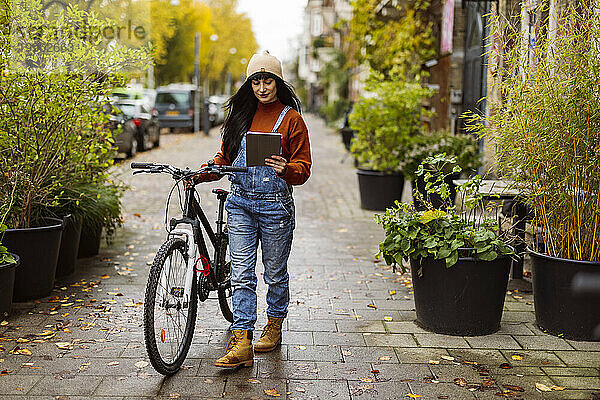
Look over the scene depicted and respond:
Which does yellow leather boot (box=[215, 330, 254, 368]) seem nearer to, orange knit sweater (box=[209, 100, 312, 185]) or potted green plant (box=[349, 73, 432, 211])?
orange knit sweater (box=[209, 100, 312, 185])

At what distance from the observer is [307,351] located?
205 inches

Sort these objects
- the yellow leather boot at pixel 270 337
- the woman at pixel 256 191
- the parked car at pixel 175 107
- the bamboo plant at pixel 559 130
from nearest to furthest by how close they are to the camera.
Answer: the woman at pixel 256 191, the yellow leather boot at pixel 270 337, the bamboo plant at pixel 559 130, the parked car at pixel 175 107

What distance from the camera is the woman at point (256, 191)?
4.84m

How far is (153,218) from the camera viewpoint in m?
10.7

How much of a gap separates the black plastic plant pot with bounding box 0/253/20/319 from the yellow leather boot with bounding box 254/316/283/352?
71.3 inches

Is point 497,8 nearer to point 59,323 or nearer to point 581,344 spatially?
point 581,344

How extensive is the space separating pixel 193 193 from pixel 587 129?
8.50ft

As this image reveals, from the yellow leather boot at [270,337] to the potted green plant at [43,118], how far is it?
2071 mm

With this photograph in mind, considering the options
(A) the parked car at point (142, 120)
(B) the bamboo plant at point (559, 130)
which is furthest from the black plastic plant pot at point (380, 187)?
(A) the parked car at point (142, 120)

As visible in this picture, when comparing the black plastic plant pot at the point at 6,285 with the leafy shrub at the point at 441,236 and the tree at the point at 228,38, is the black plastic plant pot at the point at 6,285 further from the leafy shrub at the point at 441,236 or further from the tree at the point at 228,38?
the tree at the point at 228,38

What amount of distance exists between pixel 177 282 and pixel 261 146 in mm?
974

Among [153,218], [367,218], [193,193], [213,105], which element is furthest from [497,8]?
[213,105]

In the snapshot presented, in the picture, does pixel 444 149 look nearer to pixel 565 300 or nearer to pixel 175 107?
pixel 565 300

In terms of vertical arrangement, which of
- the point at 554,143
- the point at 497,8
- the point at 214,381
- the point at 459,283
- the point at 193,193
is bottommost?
the point at 214,381
